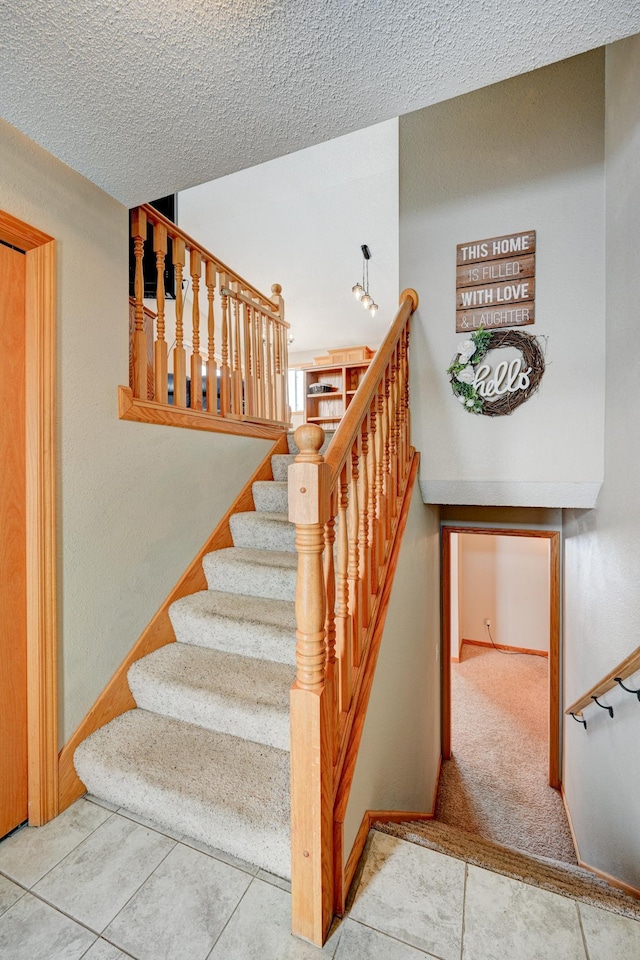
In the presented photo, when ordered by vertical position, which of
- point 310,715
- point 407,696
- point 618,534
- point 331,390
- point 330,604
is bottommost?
point 407,696

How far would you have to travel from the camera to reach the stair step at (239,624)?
1784 mm

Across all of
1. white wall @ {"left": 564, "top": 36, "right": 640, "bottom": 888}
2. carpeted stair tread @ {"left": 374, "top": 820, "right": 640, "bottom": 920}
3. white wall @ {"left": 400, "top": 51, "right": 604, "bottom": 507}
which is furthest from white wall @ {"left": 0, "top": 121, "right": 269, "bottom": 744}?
white wall @ {"left": 564, "top": 36, "right": 640, "bottom": 888}

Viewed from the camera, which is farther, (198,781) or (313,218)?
(313,218)

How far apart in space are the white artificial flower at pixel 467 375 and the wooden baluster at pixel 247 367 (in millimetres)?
1346

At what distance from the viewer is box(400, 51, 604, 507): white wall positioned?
1914mm

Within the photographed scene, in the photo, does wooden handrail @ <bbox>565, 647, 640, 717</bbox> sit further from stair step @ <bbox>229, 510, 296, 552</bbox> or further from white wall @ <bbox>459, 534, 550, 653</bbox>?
white wall @ <bbox>459, 534, 550, 653</bbox>

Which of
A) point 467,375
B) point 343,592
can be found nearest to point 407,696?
point 343,592

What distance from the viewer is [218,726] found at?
1.59 metres

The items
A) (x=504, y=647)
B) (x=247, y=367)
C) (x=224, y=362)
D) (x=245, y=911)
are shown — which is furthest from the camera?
(x=504, y=647)

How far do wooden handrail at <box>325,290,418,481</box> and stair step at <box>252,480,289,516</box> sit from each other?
1085mm

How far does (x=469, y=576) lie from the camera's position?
590cm

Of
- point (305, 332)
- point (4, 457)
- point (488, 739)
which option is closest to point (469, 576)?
point (488, 739)

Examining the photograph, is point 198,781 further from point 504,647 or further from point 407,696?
point 504,647

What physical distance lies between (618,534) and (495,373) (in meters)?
0.89
